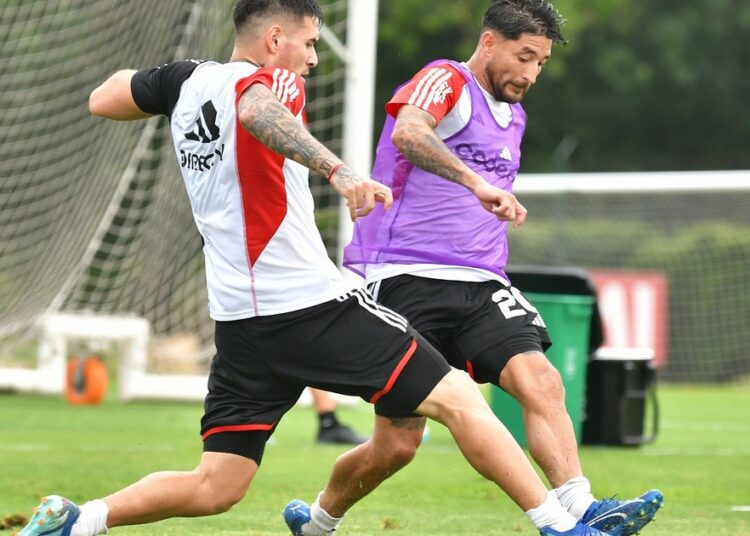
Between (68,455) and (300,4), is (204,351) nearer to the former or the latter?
(68,455)

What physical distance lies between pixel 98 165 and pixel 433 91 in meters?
7.93

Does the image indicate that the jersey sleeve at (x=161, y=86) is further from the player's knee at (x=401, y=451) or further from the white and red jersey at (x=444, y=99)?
the player's knee at (x=401, y=451)

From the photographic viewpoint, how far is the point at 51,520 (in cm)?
474

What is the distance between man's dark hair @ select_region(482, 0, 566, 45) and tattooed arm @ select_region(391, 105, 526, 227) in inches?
25.0

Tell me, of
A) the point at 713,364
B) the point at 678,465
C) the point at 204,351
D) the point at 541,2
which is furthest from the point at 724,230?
the point at 541,2

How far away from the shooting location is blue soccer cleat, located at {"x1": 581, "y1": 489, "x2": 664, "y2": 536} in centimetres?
501

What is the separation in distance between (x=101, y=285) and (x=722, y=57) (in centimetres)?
2329

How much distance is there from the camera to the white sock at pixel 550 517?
4.73m

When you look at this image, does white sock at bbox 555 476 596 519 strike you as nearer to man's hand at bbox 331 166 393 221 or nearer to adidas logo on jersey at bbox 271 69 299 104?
man's hand at bbox 331 166 393 221

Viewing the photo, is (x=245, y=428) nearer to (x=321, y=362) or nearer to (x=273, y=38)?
(x=321, y=362)

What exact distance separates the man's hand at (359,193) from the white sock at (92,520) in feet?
4.36

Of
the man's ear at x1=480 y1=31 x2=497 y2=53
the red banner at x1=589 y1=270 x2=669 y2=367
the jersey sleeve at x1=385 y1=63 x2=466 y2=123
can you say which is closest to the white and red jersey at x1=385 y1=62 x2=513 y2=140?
the jersey sleeve at x1=385 y1=63 x2=466 y2=123

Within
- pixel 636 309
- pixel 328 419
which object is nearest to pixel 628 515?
pixel 328 419

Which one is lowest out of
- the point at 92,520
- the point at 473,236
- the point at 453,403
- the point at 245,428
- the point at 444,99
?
the point at 92,520
